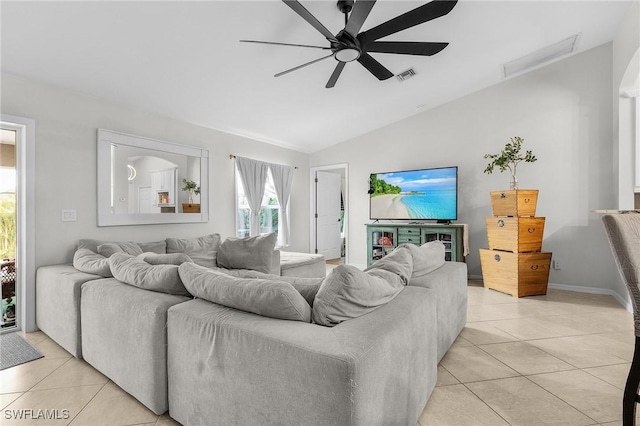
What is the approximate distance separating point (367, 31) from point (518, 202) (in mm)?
2886

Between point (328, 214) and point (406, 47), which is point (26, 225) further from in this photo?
point (328, 214)

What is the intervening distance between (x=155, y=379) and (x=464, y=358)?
200 cm

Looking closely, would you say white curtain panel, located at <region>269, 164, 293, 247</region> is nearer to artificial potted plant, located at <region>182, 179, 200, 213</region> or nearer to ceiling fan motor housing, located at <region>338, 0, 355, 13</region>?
artificial potted plant, located at <region>182, 179, 200, 213</region>

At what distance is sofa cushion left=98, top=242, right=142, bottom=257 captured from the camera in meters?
3.02

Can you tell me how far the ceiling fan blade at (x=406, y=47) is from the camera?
256 cm

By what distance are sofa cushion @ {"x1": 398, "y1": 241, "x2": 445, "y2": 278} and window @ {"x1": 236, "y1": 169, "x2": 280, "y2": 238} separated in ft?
11.3

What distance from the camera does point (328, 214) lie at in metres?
7.07

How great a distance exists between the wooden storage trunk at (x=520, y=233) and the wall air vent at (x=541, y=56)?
2068mm

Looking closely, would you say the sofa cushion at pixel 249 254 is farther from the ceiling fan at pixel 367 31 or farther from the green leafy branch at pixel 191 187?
the ceiling fan at pixel 367 31

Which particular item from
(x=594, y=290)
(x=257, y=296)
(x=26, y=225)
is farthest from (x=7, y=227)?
(x=594, y=290)

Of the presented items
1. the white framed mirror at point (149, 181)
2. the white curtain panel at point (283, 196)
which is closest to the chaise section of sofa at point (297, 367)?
the white framed mirror at point (149, 181)

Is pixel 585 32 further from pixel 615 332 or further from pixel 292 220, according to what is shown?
pixel 292 220

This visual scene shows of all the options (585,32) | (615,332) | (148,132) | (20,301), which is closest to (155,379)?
(20,301)

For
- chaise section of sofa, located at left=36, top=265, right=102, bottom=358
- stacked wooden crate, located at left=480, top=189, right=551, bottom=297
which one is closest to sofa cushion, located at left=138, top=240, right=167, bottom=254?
chaise section of sofa, located at left=36, top=265, right=102, bottom=358
